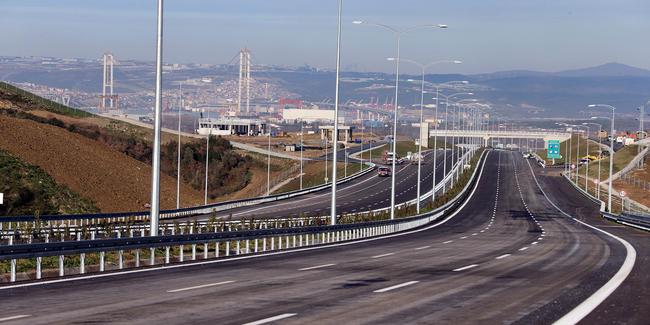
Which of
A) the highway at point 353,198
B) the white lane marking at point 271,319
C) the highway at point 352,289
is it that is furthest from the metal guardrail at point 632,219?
the white lane marking at point 271,319

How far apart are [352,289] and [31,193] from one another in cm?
5051

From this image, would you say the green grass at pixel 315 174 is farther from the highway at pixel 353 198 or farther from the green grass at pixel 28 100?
the green grass at pixel 28 100

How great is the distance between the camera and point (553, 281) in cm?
2492

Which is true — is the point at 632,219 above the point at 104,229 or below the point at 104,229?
below

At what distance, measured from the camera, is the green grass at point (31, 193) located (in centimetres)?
6662

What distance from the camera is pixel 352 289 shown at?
22.2 m

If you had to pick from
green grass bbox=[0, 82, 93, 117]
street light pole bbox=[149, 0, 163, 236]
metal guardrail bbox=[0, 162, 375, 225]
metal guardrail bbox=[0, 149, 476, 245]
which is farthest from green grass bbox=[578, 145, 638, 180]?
street light pole bbox=[149, 0, 163, 236]

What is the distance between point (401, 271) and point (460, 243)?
17.2 m

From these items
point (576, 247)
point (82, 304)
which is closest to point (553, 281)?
point (82, 304)

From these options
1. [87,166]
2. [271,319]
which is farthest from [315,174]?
[271,319]

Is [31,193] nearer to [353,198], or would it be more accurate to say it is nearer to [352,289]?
[353,198]

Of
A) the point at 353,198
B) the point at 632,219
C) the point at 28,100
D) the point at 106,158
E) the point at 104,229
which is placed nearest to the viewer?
the point at 104,229

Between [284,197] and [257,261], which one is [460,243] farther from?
[284,197]

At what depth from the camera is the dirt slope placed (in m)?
87.0
